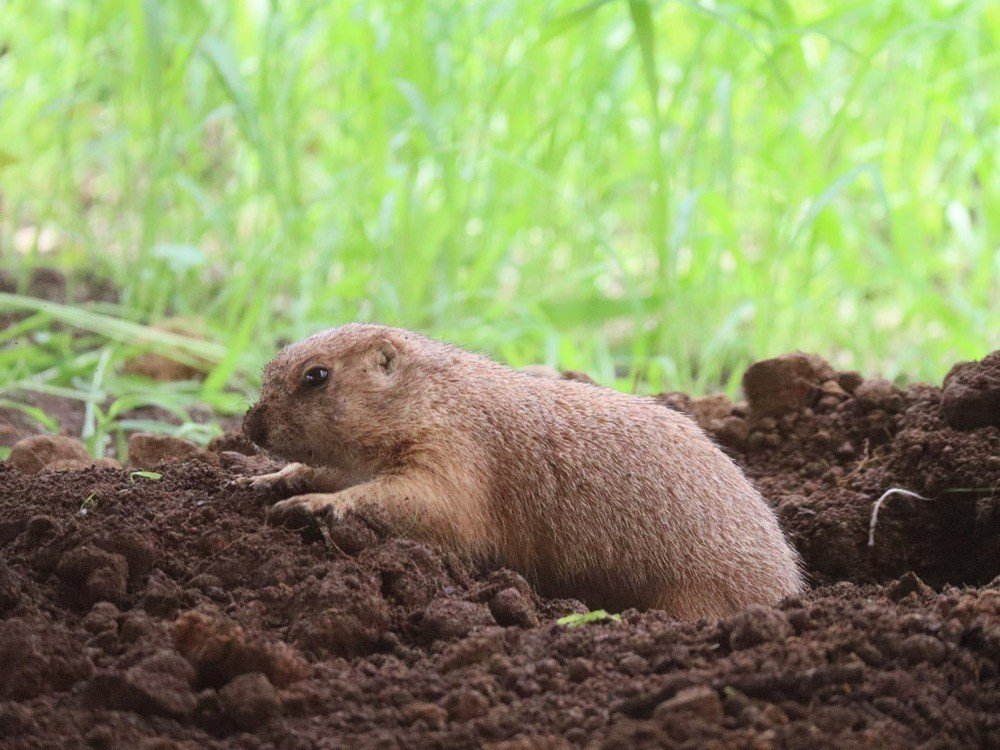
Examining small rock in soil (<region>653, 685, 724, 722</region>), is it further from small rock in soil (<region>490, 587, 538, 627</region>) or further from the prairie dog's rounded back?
the prairie dog's rounded back

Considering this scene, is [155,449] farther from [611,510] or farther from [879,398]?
[879,398]

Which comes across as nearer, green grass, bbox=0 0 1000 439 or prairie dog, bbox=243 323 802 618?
prairie dog, bbox=243 323 802 618

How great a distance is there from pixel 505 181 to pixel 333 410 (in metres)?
2.91

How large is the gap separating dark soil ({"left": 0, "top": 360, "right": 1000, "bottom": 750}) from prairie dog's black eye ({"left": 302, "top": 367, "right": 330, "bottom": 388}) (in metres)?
0.39

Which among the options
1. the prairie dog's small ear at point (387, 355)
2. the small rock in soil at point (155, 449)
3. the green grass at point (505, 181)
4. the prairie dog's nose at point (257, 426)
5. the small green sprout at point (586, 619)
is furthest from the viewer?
the green grass at point (505, 181)

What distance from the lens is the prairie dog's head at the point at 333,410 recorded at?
11.0ft

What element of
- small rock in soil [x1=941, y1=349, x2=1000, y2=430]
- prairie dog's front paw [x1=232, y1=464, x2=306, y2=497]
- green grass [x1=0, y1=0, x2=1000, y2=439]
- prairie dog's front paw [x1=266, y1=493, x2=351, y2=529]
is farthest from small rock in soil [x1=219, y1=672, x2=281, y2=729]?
green grass [x1=0, y1=0, x2=1000, y2=439]

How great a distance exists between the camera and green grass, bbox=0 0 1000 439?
5.32 meters

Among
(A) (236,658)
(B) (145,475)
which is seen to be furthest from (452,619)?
(B) (145,475)

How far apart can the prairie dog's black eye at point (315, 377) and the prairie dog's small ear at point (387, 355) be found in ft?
0.62

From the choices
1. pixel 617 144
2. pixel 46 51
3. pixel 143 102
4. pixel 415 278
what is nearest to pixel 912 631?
pixel 415 278

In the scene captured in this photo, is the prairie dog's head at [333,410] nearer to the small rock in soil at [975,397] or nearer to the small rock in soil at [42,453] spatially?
the small rock in soil at [42,453]

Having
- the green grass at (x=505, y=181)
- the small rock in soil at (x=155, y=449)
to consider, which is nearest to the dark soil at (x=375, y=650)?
the small rock in soil at (x=155, y=449)

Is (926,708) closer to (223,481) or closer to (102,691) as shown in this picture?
(102,691)
